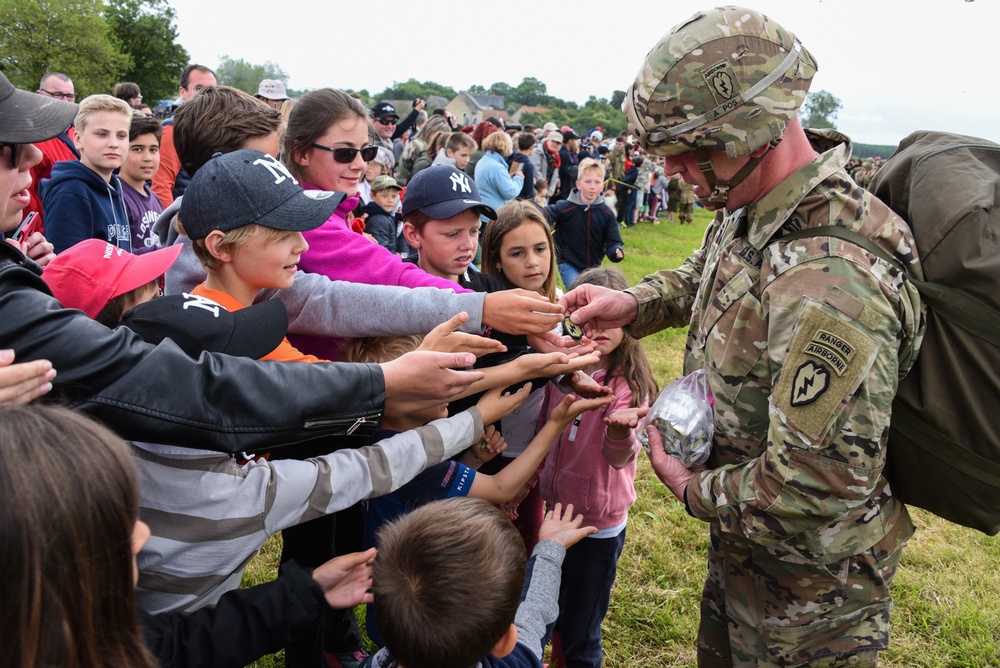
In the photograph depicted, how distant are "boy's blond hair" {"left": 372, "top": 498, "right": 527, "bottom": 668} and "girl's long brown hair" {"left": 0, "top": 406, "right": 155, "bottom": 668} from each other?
24.7 inches

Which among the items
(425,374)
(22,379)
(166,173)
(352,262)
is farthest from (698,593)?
(166,173)

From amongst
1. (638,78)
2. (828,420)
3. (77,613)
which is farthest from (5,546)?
(638,78)

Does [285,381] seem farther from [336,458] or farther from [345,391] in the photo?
[336,458]

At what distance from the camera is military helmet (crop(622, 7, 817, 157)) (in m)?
1.97

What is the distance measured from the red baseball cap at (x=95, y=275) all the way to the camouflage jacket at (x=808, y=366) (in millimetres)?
1945

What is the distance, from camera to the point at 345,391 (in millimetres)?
1976

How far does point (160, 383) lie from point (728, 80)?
1796 mm

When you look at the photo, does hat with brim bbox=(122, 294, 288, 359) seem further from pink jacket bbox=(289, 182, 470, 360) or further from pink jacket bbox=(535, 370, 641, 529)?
pink jacket bbox=(535, 370, 641, 529)

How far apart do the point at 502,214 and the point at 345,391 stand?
197 cm

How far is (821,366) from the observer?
1821mm

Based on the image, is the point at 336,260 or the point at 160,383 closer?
the point at 160,383

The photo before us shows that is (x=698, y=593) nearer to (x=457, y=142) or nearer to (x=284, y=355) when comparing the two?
(x=284, y=355)

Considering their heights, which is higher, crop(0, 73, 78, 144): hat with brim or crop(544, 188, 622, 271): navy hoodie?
crop(0, 73, 78, 144): hat with brim

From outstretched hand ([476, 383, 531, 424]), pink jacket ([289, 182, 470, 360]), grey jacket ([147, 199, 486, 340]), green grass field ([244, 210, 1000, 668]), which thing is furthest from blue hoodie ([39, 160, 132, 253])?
outstretched hand ([476, 383, 531, 424])
